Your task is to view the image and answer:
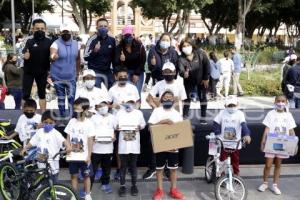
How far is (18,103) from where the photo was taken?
37.5 feet

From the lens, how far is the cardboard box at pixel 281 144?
667 cm

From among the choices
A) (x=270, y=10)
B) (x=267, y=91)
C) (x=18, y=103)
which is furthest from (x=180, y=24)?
(x=18, y=103)

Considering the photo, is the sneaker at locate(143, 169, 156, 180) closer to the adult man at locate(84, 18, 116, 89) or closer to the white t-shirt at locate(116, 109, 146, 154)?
the white t-shirt at locate(116, 109, 146, 154)

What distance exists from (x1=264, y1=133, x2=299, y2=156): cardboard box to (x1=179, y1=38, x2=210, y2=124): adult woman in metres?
1.52

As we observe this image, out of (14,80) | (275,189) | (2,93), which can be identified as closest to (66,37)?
(275,189)

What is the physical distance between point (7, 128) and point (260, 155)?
432 cm

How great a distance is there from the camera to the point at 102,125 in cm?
653

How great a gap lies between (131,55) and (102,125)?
5.07 ft

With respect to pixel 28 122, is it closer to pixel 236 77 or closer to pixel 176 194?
pixel 176 194

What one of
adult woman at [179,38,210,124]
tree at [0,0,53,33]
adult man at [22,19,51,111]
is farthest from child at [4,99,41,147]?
tree at [0,0,53,33]

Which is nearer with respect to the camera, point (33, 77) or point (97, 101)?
point (97, 101)

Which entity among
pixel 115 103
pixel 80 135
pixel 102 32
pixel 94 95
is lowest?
pixel 80 135

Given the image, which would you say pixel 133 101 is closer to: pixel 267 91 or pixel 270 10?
pixel 267 91

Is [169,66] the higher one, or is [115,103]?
[169,66]
